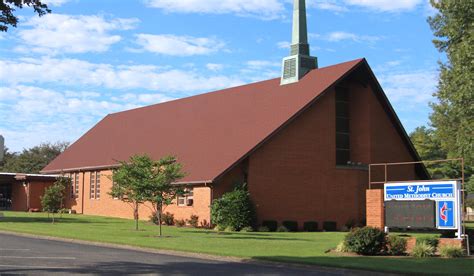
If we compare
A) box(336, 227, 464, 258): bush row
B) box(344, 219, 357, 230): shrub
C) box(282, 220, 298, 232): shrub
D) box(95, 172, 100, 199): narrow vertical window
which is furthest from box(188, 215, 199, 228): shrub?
box(336, 227, 464, 258): bush row

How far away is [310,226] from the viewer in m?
38.1

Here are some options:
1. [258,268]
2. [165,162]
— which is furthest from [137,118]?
[258,268]

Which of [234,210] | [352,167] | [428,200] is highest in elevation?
[352,167]

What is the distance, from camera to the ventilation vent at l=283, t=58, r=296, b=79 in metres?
42.9

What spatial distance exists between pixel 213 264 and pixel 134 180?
523 inches

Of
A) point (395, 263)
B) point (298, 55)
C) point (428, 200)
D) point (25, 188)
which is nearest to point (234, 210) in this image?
point (298, 55)

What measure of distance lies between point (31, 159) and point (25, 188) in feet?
116

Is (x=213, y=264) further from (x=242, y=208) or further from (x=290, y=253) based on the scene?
(x=242, y=208)

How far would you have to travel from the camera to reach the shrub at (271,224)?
119ft

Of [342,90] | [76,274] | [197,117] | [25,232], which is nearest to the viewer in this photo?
[76,274]

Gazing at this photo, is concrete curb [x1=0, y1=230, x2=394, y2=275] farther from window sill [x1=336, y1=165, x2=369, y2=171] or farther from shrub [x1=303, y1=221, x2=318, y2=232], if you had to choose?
window sill [x1=336, y1=165, x2=369, y2=171]

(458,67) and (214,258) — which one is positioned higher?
(458,67)

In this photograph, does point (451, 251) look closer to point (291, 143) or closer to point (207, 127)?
point (291, 143)

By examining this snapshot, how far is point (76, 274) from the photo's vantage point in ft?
45.3
